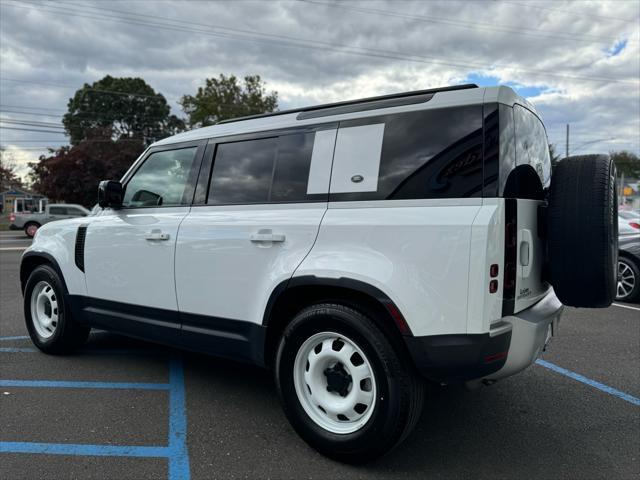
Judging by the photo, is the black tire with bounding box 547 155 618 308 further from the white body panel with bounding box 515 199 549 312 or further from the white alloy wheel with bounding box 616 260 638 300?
the white alloy wheel with bounding box 616 260 638 300

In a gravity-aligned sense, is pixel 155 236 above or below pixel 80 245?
above

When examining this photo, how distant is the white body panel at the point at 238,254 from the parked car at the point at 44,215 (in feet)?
71.7

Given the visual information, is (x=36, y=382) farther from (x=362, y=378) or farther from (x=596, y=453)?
(x=596, y=453)

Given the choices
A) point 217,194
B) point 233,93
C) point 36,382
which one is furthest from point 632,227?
point 233,93

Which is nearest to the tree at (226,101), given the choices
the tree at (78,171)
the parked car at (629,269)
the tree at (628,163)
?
the tree at (78,171)

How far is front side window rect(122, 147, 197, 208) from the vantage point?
3779 millimetres

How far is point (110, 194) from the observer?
4027 millimetres

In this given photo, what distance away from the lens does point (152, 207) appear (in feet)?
12.8

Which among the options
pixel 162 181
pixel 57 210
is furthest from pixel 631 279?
pixel 57 210

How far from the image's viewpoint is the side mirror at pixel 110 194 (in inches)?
158

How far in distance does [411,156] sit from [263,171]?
1.09 m

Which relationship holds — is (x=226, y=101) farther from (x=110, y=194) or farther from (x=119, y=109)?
(x=110, y=194)

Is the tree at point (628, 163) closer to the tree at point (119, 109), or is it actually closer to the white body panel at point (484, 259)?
the tree at point (119, 109)

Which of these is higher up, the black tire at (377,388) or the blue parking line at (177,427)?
the black tire at (377,388)
